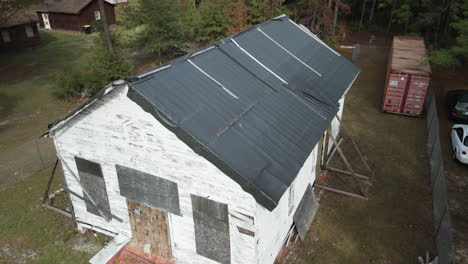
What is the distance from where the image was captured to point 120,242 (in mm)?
11000

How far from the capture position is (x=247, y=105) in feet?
32.4

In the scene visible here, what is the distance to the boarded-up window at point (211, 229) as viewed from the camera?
28.6 feet

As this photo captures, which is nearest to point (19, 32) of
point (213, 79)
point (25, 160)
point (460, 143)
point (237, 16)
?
point (237, 16)

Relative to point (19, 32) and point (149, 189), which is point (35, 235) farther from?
point (19, 32)

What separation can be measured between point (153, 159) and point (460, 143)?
14.4 m

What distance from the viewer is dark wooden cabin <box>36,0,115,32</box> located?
45.3m

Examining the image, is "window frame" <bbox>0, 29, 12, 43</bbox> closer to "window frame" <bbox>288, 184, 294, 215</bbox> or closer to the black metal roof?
the black metal roof

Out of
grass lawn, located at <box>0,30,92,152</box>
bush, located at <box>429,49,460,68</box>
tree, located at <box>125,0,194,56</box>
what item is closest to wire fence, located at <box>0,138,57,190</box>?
grass lawn, located at <box>0,30,92,152</box>

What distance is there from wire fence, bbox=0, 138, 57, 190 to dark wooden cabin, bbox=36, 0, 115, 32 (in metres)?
30.6


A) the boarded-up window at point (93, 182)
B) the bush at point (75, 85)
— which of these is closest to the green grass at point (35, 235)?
the boarded-up window at point (93, 182)

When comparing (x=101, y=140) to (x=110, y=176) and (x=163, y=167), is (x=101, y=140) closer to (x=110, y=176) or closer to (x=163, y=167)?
(x=110, y=176)

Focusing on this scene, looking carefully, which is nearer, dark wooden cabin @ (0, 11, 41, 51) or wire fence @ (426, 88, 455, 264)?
wire fence @ (426, 88, 455, 264)

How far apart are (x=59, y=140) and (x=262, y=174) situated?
21.5 ft

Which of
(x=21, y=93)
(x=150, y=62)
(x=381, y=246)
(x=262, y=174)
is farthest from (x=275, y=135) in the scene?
(x=150, y=62)
